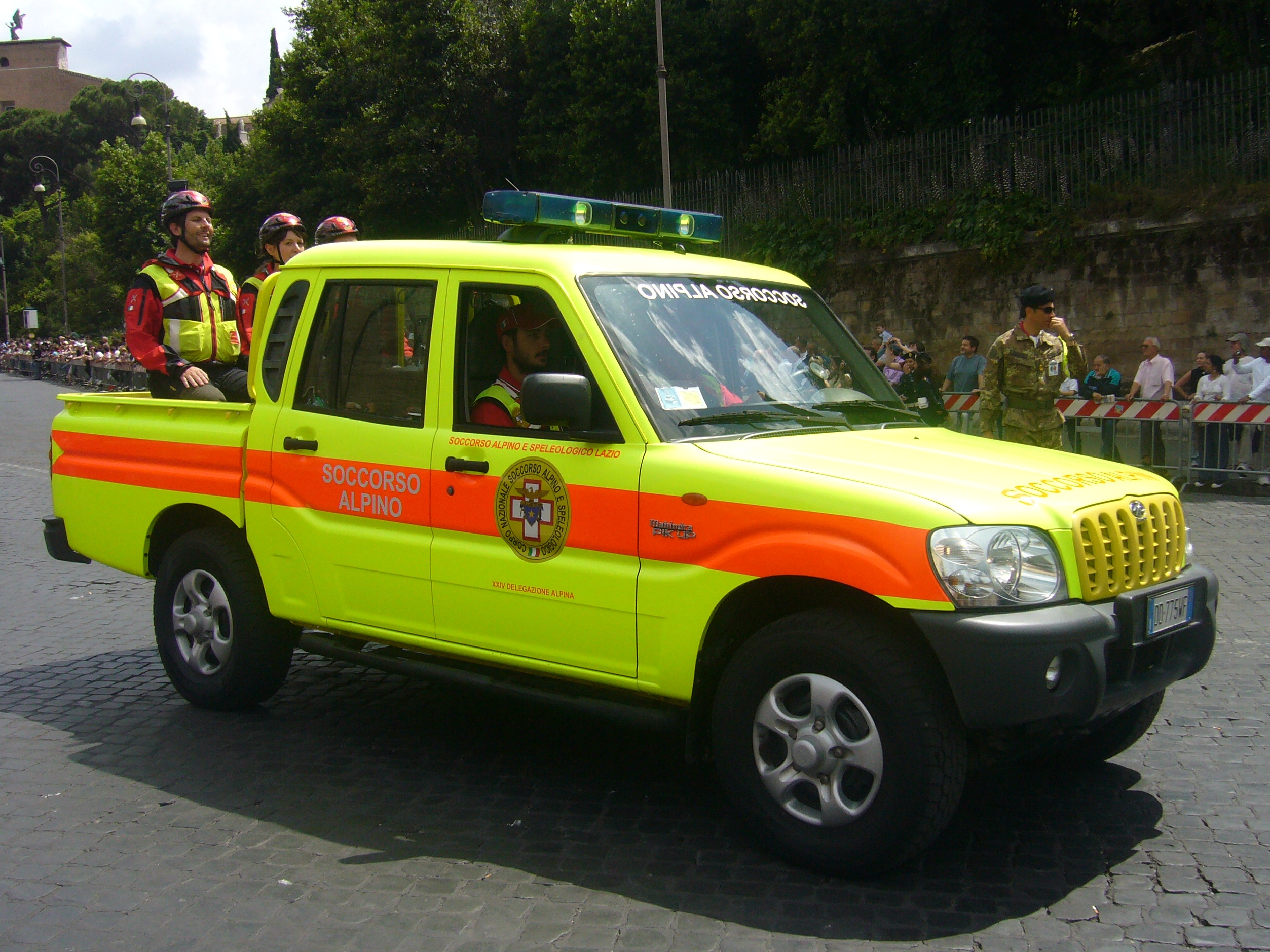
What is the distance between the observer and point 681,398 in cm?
447

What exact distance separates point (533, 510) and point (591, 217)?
145 centimetres

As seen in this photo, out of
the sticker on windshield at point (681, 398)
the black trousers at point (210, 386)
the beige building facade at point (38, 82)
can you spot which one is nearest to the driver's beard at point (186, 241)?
the black trousers at point (210, 386)

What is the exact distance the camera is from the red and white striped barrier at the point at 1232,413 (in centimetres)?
1392

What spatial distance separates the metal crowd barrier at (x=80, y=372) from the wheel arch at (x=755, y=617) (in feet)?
68.1

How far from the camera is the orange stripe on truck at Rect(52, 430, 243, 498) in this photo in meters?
5.70

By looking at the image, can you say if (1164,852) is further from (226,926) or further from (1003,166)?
(1003,166)

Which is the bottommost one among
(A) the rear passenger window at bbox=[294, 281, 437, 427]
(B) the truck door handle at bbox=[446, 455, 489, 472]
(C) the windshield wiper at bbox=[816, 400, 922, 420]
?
(B) the truck door handle at bbox=[446, 455, 489, 472]

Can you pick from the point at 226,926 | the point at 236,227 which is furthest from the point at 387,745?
the point at 236,227

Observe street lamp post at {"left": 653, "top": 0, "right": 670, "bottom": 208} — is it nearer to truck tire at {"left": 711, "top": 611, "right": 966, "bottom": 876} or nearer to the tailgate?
the tailgate

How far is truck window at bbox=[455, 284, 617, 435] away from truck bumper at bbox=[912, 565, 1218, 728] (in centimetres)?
180

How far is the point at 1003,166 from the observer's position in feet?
72.2

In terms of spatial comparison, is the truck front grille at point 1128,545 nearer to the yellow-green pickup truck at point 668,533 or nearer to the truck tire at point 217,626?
the yellow-green pickup truck at point 668,533

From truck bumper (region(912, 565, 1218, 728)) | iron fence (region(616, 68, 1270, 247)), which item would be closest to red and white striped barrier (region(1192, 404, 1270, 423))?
iron fence (region(616, 68, 1270, 247))

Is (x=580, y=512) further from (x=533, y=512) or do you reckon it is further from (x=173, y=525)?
(x=173, y=525)
